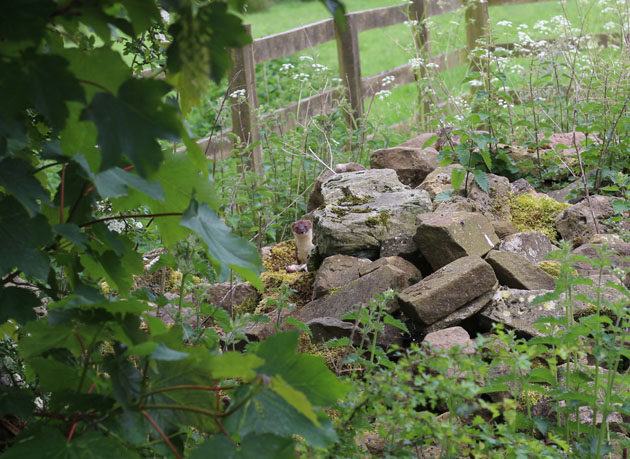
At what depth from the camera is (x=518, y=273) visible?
3094 millimetres

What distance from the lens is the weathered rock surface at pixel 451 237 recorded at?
3.27 metres

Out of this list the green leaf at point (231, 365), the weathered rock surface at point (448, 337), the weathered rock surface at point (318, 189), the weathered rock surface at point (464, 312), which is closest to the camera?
the green leaf at point (231, 365)

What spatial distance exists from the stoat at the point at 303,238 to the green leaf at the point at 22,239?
2.54m

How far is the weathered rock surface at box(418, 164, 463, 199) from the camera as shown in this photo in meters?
Answer: 4.21

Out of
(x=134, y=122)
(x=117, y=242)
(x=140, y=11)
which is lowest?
(x=117, y=242)

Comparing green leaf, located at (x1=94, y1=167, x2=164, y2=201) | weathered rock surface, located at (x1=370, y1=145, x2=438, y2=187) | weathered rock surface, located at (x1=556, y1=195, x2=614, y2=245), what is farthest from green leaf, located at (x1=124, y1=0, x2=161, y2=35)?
weathered rock surface, located at (x1=370, y1=145, x2=438, y2=187)

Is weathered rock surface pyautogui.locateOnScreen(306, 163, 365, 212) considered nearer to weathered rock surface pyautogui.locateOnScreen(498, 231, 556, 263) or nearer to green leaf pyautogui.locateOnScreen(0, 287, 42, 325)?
weathered rock surface pyautogui.locateOnScreen(498, 231, 556, 263)

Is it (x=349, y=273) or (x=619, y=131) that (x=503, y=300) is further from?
(x=619, y=131)

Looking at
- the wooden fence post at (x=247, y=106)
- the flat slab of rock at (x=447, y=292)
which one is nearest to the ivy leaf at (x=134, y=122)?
the flat slab of rock at (x=447, y=292)

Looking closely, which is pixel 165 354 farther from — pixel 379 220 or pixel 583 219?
pixel 583 219

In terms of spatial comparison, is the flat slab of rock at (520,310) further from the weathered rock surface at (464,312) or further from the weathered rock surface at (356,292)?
the weathered rock surface at (356,292)

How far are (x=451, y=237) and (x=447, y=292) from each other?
426 mm

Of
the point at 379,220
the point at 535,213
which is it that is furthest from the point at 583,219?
the point at 379,220

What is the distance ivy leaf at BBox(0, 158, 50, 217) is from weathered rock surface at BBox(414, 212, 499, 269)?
2.26m
